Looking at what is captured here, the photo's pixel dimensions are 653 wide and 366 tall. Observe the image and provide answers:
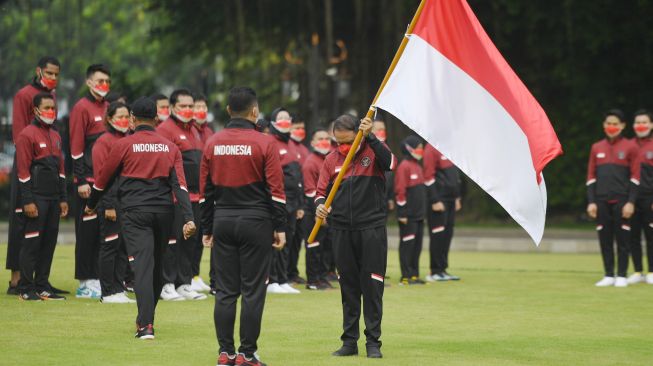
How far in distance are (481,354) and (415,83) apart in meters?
2.47

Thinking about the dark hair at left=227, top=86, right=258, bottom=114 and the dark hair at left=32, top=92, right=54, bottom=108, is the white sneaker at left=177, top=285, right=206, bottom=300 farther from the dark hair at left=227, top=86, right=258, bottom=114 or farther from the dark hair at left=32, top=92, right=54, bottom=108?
the dark hair at left=227, top=86, right=258, bottom=114

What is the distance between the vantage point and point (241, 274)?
9.73 metres

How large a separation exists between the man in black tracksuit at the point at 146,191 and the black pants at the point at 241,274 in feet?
4.61

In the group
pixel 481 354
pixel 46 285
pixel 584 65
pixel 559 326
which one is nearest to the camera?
pixel 481 354

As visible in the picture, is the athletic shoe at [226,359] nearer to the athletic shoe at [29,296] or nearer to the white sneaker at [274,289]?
the athletic shoe at [29,296]

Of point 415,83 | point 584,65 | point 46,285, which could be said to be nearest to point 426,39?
point 415,83

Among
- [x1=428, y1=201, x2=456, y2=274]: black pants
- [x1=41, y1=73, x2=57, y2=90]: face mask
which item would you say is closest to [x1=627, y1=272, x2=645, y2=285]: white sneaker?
[x1=428, y1=201, x2=456, y2=274]: black pants

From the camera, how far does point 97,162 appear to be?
13.3 metres

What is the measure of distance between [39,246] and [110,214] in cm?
109

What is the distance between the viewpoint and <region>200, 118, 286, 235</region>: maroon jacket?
31.8ft

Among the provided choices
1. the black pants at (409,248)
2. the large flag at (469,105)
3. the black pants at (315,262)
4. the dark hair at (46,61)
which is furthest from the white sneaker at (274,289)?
the large flag at (469,105)

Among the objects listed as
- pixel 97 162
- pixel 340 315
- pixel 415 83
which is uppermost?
pixel 415 83

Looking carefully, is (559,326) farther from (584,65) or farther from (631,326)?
(584,65)

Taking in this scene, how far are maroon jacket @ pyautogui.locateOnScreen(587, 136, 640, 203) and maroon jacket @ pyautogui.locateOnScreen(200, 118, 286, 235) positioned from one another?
8708 millimetres
